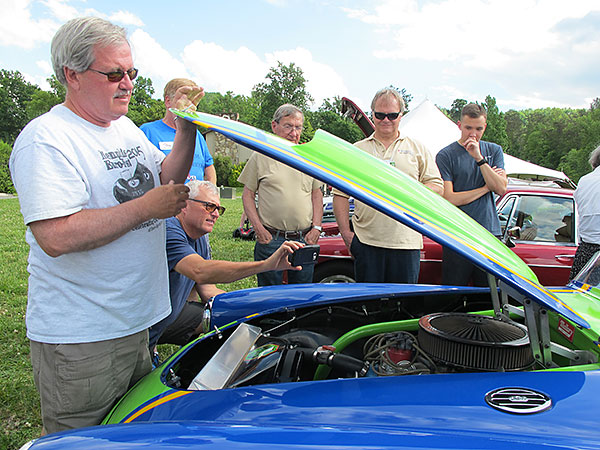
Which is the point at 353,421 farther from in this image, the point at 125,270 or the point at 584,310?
the point at 584,310

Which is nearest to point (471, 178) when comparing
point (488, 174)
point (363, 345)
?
point (488, 174)

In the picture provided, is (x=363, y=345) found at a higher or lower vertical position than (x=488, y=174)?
lower

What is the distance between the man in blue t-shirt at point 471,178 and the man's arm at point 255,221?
1498 millimetres

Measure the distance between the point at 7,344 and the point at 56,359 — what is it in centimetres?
270

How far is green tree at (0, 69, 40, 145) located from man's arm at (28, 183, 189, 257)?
6679 cm

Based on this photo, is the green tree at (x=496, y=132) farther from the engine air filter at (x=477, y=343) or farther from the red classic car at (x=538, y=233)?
the engine air filter at (x=477, y=343)

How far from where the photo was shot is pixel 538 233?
434 centimetres

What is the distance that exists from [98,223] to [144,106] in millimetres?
54168

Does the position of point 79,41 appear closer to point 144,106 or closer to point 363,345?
point 363,345

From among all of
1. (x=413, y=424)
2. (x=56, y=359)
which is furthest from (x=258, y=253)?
(x=413, y=424)

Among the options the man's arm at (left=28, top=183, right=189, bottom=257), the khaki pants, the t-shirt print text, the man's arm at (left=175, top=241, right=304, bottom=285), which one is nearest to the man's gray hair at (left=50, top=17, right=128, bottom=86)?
the t-shirt print text

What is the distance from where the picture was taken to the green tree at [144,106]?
46562mm

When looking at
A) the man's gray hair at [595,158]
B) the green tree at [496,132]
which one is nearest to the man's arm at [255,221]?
the man's gray hair at [595,158]

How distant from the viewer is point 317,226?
3840mm
